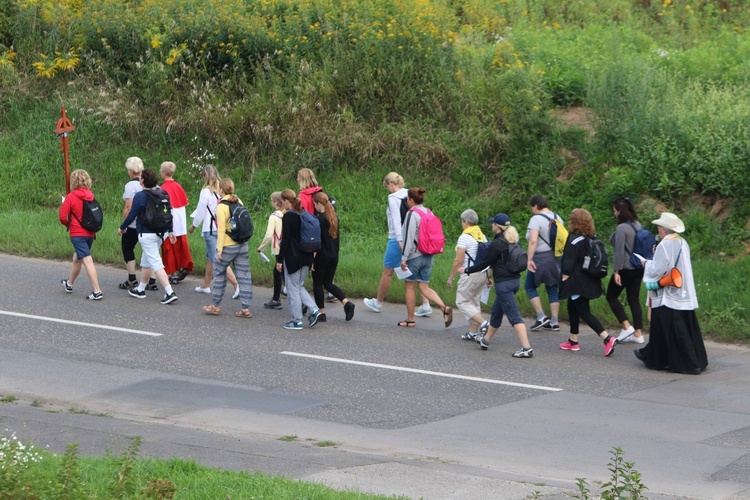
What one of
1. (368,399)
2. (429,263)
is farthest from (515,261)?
(368,399)

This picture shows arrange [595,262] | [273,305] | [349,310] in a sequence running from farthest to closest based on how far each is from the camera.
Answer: [273,305] → [349,310] → [595,262]

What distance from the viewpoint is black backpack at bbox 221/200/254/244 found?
535 inches

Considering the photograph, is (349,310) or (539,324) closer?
(539,324)

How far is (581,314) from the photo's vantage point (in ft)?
41.0

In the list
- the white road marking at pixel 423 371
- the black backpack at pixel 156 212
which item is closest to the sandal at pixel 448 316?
the white road marking at pixel 423 371

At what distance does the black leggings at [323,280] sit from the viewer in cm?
1373

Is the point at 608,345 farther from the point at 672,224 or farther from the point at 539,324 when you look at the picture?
the point at 672,224

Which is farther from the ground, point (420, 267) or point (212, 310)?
point (420, 267)

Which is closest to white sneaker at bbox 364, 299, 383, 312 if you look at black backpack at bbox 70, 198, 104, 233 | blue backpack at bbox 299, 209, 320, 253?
blue backpack at bbox 299, 209, 320, 253

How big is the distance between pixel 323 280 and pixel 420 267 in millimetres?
1286

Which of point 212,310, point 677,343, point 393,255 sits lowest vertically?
point 212,310

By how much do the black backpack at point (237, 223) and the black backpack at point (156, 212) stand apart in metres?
1.04

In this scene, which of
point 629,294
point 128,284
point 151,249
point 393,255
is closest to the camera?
point 629,294

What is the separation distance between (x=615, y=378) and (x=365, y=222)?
7.29 meters
